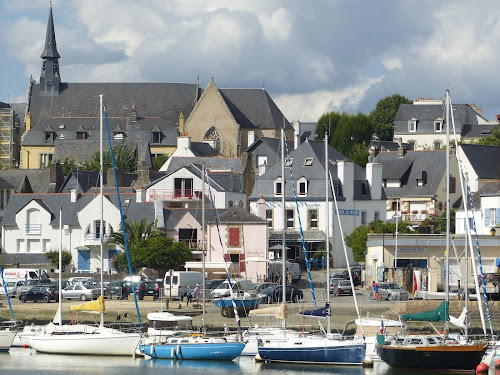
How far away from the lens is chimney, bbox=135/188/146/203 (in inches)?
3094

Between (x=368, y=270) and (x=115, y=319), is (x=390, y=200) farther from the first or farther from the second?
(x=115, y=319)

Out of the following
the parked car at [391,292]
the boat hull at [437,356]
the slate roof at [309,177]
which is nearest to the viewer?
the boat hull at [437,356]

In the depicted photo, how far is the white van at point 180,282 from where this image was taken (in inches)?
2349

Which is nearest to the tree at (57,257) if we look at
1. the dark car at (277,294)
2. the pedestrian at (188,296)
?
the pedestrian at (188,296)

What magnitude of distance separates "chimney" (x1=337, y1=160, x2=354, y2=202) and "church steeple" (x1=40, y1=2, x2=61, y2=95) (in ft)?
225

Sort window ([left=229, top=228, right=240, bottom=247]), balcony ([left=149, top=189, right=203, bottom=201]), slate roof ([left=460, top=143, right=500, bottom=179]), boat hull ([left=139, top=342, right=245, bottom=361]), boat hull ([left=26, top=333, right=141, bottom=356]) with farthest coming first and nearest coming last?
slate roof ([left=460, top=143, right=500, bottom=179]) → balcony ([left=149, top=189, right=203, bottom=201]) → window ([left=229, top=228, right=240, bottom=247]) → boat hull ([left=26, top=333, right=141, bottom=356]) → boat hull ([left=139, top=342, right=245, bottom=361])

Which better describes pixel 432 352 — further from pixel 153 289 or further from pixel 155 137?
pixel 155 137

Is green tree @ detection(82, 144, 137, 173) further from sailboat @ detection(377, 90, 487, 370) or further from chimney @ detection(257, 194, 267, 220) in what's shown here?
sailboat @ detection(377, 90, 487, 370)

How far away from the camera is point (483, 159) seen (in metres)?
93.4

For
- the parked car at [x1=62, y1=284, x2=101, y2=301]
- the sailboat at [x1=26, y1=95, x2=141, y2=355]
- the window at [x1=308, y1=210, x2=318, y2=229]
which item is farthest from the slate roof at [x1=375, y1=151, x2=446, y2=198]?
the sailboat at [x1=26, y1=95, x2=141, y2=355]

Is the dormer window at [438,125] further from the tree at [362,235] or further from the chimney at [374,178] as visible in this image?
the tree at [362,235]

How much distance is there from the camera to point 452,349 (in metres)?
40.3

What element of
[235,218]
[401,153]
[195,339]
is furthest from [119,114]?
[195,339]

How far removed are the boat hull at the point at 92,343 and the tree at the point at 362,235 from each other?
27.4 m
